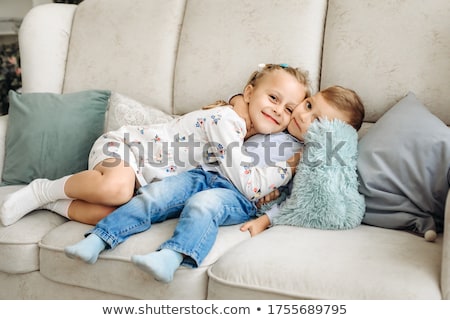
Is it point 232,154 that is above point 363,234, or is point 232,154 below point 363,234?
above

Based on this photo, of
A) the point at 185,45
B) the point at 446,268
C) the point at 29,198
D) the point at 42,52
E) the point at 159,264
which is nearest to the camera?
the point at 446,268

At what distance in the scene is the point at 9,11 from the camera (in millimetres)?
3672

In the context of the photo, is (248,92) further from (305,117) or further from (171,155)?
(171,155)

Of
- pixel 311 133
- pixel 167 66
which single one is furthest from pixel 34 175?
pixel 311 133

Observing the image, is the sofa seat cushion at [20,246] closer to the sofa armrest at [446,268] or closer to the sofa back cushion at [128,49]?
the sofa back cushion at [128,49]

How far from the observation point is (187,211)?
142cm

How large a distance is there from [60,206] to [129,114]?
19.2 inches

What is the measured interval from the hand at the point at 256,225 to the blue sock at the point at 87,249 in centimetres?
43

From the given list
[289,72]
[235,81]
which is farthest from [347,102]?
[235,81]

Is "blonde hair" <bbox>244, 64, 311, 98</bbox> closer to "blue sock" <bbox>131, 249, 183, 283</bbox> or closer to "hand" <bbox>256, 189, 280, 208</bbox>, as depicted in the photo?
"hand" <bbox>256, 189, 280, 208</bbox>
